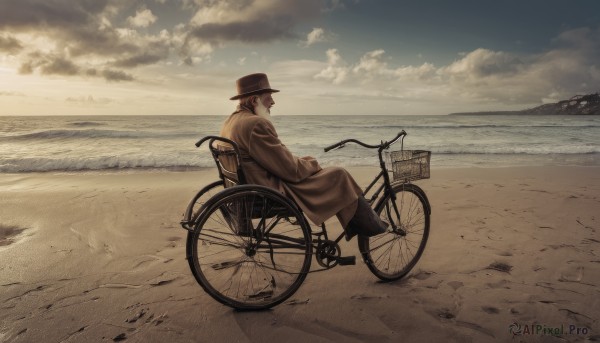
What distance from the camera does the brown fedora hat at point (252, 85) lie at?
8.63ft

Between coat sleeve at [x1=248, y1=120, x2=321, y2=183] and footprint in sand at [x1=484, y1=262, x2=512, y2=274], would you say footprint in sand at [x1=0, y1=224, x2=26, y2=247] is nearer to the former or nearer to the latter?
coat sleeve at [x1=248, y1=120, x2=321, y2=183]

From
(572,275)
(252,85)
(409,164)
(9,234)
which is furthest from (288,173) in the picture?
(9,234)

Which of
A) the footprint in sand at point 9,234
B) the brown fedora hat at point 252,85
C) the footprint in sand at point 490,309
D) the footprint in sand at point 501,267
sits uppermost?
the brown fedora hat at point 252,85

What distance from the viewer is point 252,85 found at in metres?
2.65

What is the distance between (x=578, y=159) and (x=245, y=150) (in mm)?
12910

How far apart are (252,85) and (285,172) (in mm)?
728

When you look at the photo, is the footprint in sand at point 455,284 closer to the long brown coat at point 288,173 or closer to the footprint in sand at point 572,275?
the footprint in sand at point 572,275

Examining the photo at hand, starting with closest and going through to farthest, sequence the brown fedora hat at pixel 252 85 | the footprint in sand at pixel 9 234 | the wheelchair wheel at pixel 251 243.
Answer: the wheelchair wheel at pixel 251 243 < the brown fedora hat at pixel 252 85 < the footprint in sand at pixel 9 234

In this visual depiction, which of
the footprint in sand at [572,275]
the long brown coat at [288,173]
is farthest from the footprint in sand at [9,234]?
the footprint in sand at [572,275]

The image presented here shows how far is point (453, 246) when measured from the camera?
150 inches

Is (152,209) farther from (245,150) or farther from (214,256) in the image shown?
(245,150)

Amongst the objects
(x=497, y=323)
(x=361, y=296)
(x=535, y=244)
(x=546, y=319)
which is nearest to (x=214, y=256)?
(x=361, y=296)

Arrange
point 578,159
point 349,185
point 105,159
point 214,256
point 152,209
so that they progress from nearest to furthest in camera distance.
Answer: point 349,185, point 214,256, point 152,209, point 105,159, point 578,159

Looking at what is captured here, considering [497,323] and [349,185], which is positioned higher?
[349,185]
